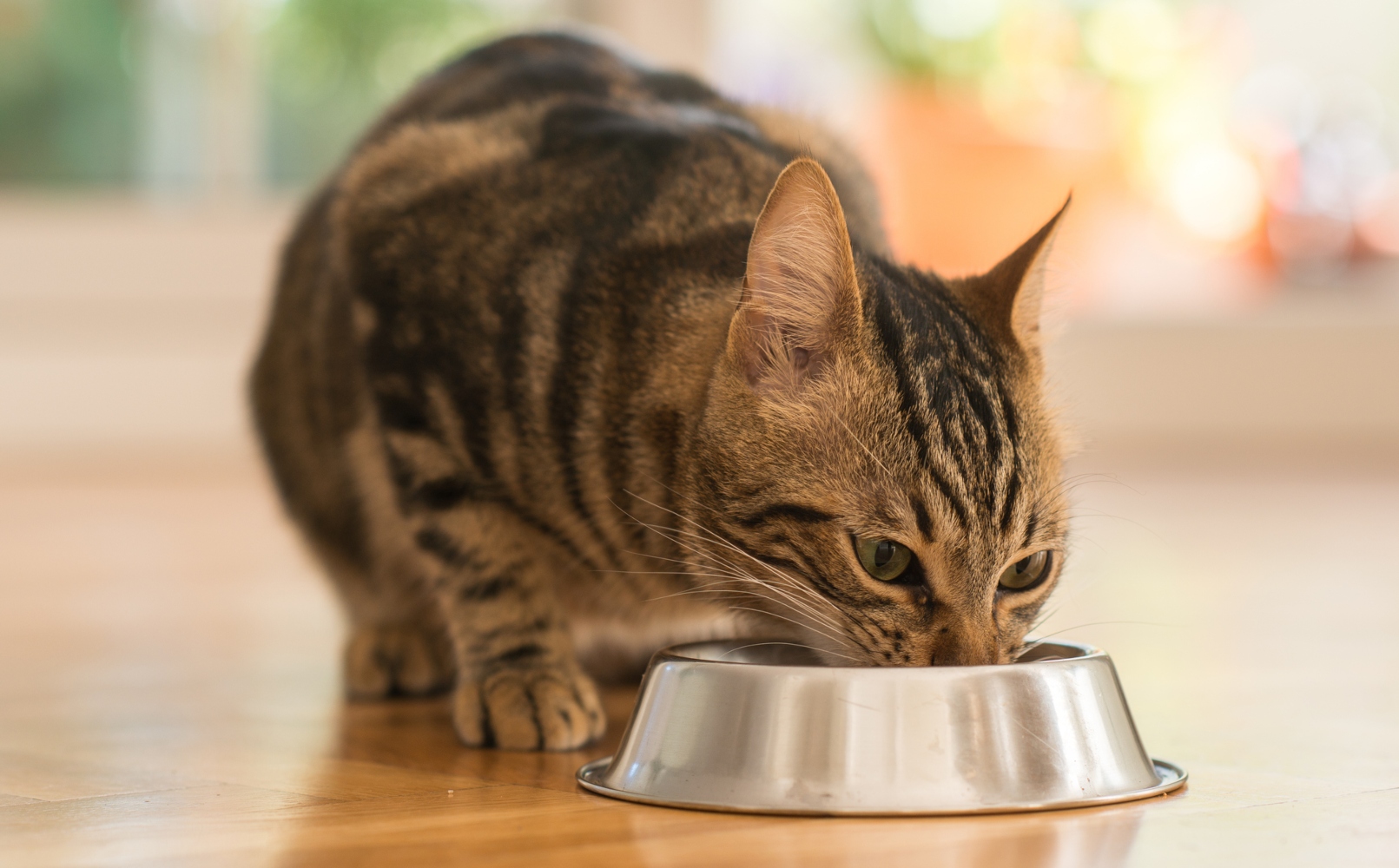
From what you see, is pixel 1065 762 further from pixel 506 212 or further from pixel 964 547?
pixel 506 212

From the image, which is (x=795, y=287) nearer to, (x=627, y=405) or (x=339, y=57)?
(x=627, y=405)

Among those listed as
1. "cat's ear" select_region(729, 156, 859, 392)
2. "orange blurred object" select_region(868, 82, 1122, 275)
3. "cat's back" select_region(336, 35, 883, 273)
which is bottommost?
"cat's ear" select_region(729, 156, 859, 392)

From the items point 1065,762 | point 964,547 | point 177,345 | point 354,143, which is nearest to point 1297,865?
point 1065,762

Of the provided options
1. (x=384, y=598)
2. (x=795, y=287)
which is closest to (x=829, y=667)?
(x=795, y=287)

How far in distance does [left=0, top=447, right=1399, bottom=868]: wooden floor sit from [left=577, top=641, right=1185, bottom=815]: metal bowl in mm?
24

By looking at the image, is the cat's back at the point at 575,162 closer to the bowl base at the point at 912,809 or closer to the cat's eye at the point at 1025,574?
the cat's eye at the point at 1025,574

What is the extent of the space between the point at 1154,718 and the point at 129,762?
980 mm

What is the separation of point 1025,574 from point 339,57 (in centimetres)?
466

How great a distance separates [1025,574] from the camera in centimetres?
143

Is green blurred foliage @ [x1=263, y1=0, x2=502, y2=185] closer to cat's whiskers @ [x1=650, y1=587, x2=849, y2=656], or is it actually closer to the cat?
the cat

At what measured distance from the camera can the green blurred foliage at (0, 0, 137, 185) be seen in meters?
5.49

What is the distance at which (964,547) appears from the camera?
135 centimetres

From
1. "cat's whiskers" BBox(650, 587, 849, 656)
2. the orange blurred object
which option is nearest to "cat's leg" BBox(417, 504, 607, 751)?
"cat's whiskers" BBox(650, 587, 849, 656)

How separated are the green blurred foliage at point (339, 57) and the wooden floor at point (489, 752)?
2.60 metres
